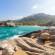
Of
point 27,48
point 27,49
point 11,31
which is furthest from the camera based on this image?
point 11,31

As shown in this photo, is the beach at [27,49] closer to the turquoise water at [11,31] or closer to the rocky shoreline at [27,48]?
the rocky shoreline at [27,48]

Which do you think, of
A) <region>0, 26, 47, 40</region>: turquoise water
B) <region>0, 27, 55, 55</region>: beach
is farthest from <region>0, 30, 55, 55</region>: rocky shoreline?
<region>0, 26, 47, 40</region>: turquoise water

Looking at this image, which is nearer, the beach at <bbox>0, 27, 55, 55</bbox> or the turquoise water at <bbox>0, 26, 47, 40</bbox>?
the beach at <bbox>0, 27, 55, 55</bbox>

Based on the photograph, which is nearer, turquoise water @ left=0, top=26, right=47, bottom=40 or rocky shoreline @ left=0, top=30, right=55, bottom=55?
rocky shoreline @ left=0, top=30, right=55, bottom=55

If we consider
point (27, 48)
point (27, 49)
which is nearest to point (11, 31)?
point (27, 48)

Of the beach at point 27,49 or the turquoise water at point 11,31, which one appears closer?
the beach at point 27,49

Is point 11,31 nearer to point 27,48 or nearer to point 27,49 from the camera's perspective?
point 27,48

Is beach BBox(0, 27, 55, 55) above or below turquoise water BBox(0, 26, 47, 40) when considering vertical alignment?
above

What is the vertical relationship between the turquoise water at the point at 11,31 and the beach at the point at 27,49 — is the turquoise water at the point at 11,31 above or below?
below

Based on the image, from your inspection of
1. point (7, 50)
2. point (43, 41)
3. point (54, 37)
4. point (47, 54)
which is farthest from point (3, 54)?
point (54, 37)

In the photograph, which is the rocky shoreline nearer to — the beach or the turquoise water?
the beach

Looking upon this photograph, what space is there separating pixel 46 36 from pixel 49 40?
58 cm

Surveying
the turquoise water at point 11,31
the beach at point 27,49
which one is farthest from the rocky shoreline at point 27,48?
the turquoise water at point 11,31

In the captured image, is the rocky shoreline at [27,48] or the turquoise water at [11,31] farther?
the turquoise water at [11,31]
